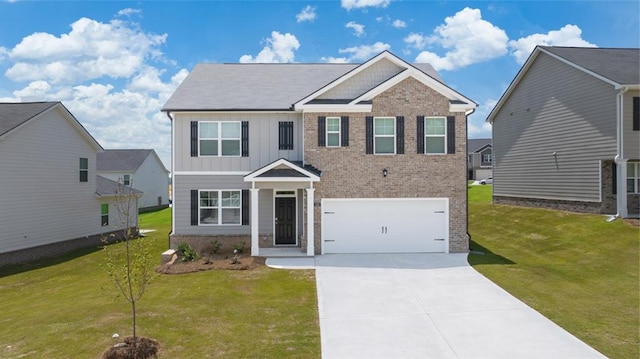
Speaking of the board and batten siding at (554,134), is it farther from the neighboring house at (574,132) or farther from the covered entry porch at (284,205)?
the covered entry porch at (284,205)

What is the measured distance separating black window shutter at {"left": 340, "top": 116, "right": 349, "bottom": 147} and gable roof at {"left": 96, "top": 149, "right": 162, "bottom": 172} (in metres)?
32.7

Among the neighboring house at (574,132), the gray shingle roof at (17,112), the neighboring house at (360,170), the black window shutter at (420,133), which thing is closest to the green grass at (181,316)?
the neighboring house at (360,170)

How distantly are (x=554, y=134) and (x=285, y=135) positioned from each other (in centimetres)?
1501

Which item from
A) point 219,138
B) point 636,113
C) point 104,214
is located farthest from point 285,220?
point 636,113

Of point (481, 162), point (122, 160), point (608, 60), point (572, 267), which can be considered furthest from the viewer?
point (481, 162)

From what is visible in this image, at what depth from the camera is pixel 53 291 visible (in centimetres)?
1357

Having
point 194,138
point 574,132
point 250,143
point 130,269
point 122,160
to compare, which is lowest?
point 130,269

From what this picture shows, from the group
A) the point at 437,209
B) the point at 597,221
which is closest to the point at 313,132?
the point at 437,209

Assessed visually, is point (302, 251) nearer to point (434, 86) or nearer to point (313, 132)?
point (313, 132)

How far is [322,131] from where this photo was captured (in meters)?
16.0

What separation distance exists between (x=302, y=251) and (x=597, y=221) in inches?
540

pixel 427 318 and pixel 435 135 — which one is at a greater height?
pixel 435 135

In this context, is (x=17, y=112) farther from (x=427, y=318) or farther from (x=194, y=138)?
(x=427, y=318)

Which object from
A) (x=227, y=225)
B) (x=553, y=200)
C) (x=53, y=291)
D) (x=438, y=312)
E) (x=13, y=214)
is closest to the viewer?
(x=438, y=312)
